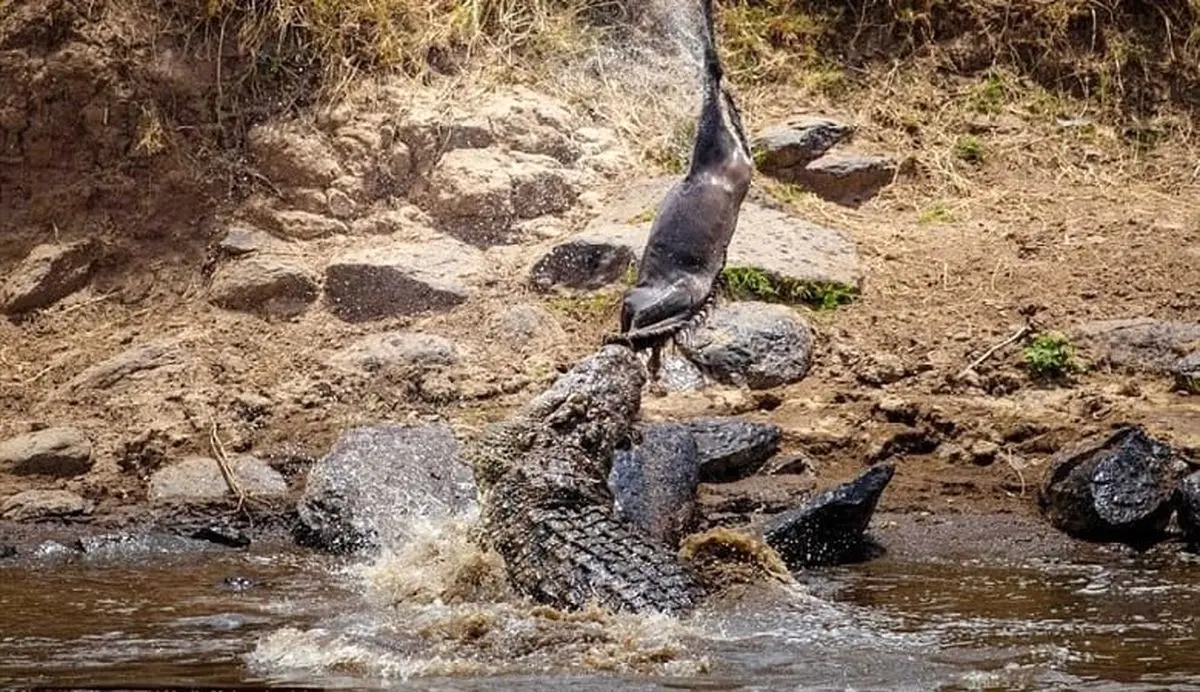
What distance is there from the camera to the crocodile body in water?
5.21 meters

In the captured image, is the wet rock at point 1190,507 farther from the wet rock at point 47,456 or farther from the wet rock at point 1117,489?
the wet rock at point 47,456

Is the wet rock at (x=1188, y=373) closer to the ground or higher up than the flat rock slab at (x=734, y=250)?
closer to the ground

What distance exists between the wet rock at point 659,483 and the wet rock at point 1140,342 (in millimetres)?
1930

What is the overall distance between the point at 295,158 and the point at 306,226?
15.5 inches

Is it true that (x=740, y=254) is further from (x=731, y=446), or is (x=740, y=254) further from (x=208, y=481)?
A: (x=208, y=481)

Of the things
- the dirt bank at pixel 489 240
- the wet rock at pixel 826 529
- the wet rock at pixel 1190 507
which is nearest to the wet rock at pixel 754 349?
the dirt bank at pixel 489 240

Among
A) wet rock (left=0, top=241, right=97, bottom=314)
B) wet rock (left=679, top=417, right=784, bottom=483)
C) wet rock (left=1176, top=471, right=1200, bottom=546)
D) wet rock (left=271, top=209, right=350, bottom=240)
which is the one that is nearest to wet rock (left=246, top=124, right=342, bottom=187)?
wet rock (left=271, top=209, right=350, bottom=240)

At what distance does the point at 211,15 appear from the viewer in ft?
31.0

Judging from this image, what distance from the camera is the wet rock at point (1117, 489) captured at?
6.38 m

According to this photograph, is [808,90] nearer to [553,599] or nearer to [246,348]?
[246,348]

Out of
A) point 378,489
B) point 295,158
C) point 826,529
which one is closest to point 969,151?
point 295,158

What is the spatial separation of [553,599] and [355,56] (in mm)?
4962

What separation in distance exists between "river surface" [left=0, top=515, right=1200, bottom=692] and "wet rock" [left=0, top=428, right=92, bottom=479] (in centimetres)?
109

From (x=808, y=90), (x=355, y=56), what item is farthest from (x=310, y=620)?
(x=808, y=90)
